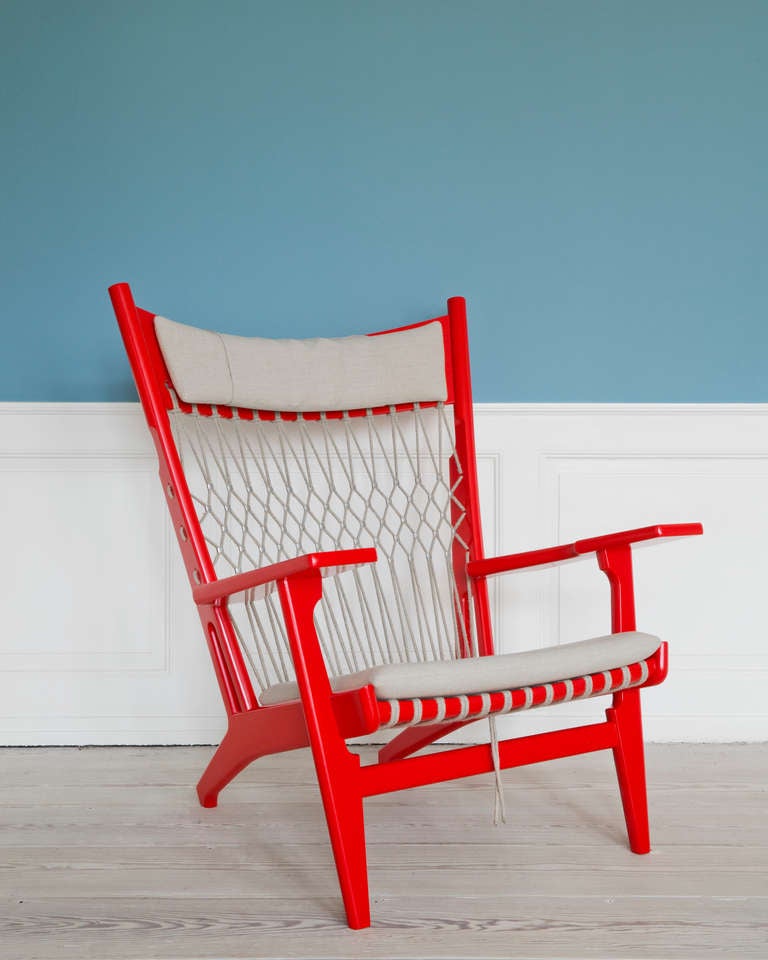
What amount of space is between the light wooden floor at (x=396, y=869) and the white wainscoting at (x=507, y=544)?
0.25 metres

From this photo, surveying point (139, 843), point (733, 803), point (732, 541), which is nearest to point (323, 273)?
point (732, 541)

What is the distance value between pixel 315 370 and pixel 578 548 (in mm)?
619

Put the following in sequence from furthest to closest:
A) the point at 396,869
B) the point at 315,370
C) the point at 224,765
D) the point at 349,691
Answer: the point at 315,370 → the point at 224,765 → the point at 396,869 → the point at 349,691

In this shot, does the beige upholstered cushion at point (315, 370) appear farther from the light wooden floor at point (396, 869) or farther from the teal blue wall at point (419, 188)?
the light wooden floor at point (396, 869)

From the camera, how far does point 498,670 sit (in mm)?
1016

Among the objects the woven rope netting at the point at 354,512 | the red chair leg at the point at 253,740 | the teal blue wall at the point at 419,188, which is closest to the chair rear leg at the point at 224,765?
the red chair leg at the point at 253,740

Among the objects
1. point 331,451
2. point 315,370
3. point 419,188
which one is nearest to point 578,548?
point 315,370

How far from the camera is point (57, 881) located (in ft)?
3.78

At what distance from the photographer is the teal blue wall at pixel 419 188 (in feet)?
6.31

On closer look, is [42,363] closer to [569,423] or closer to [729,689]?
[569,423]

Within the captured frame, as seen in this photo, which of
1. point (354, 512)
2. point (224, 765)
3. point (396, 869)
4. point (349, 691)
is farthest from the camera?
point (354, 512)

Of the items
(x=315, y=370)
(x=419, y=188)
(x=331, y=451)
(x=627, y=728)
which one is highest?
(x=419, y=188)

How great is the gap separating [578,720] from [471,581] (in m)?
0.55

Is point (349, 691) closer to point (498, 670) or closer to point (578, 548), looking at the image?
point (498, 670)
